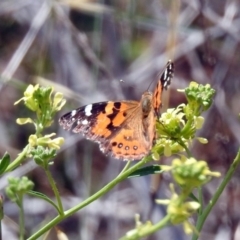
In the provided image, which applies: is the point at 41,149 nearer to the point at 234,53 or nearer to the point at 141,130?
the point at 141,130

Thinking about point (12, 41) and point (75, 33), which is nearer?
point (75, 33)

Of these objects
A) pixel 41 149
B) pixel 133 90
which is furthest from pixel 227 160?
pixel 41 149

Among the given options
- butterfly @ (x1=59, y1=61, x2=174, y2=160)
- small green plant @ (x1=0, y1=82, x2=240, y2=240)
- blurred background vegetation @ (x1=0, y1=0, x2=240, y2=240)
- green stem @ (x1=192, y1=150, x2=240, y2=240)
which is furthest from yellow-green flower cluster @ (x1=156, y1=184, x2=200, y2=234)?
blurred background vegetation @ (x1=0, y1=0, x2=240, y2=240)

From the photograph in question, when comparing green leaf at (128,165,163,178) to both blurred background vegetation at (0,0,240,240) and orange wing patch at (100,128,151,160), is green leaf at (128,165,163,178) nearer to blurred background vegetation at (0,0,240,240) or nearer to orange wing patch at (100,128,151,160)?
orange wing patch at (100,128,151,160)

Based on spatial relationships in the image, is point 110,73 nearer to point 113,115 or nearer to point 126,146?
point 113,115

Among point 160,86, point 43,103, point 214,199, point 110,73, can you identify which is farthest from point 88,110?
point 110,73

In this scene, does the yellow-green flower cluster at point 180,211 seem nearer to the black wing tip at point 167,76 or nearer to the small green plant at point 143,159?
the small green plant at point 143,159

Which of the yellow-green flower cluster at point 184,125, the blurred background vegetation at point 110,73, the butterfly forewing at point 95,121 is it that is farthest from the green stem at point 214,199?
the blurred background vegetation at point 110,73
